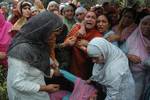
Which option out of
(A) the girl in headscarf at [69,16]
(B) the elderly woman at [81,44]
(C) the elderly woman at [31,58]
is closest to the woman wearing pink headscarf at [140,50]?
(B) the elderly woman at [81,44]

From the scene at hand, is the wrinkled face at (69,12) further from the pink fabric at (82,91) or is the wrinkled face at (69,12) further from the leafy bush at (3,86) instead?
the pink fabric at (82,91)

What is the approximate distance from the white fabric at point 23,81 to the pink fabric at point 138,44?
1876mm

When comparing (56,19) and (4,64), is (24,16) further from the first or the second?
(56,19)

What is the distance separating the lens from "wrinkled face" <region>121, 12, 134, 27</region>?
5344 mm

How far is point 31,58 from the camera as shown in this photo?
3131 mm

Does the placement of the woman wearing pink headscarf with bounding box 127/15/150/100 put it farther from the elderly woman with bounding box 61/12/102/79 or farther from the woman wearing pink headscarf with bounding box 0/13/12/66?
the woman wearing pink headscarf with bounding box 0/13/12/66

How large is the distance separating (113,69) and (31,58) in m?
0.97

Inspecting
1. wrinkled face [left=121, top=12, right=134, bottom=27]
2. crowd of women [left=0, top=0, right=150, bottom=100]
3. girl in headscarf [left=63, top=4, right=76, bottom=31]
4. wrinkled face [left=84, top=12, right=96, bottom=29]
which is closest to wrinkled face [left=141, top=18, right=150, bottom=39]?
crowd of women [left=0, top=0, right=150, bottom=100]

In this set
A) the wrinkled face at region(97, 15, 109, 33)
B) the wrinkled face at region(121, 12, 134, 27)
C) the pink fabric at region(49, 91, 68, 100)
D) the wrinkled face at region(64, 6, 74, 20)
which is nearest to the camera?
the pink fabric at region(49, 91, 68, 100)

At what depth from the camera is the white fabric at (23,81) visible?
3080 millimetres

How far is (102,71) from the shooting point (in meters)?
3.93

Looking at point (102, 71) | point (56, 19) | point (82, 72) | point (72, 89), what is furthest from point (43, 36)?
point (82, 72)

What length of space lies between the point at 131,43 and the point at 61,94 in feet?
3.89

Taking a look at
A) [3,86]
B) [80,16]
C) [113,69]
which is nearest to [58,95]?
[113,69]
